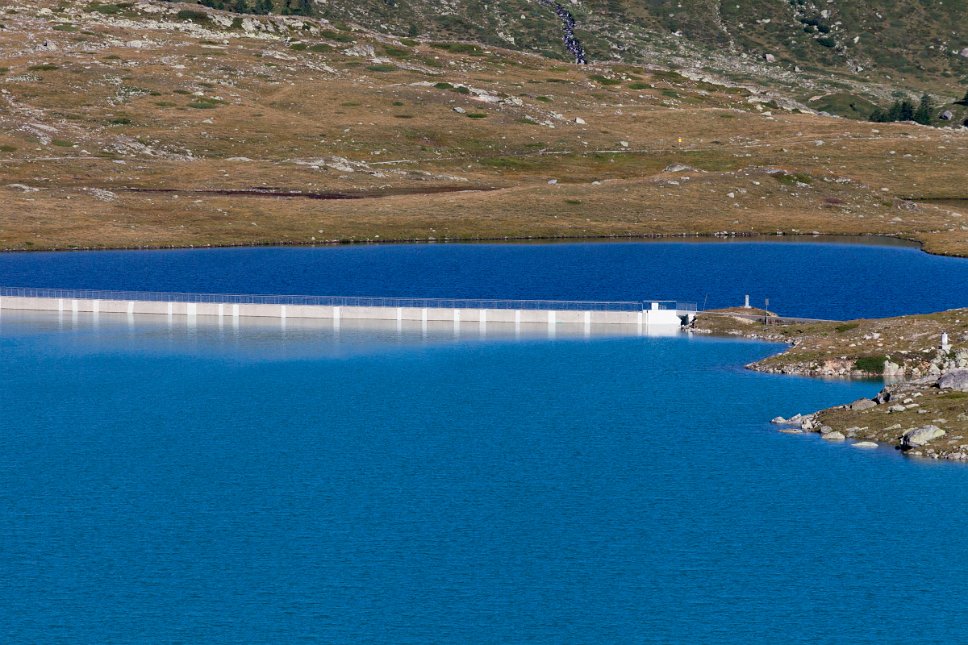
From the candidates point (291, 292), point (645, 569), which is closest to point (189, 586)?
point (645, 569)

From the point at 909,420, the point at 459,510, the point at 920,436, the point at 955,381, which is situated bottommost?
the point at 459,510

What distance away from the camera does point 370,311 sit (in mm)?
142125

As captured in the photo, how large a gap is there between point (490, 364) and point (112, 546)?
55.8 metres

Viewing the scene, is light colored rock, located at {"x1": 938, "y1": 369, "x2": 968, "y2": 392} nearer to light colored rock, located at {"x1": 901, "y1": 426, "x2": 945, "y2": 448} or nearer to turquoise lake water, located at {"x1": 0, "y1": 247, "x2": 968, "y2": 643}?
light colored rock, located at {"x1": 901, "y1": 426, "x2": 945, "y2": 448}

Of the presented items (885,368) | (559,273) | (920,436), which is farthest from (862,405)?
(559,273)

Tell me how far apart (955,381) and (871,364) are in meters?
16.8

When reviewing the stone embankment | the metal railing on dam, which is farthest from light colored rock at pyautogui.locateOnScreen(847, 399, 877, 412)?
the metal railing on dam

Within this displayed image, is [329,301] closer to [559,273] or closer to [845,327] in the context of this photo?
[559,273]

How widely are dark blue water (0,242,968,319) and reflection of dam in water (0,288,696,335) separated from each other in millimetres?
8455

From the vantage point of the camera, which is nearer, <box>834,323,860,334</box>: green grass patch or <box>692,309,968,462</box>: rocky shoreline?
<box>692,309,968,462</box>: rocky shoreline

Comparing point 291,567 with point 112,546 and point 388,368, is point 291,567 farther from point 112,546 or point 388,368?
point 388,368

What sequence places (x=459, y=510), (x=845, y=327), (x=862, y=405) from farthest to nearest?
(x=845, y=327), (x=862, y=405), (x=459, y=510)

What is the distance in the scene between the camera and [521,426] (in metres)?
96.5

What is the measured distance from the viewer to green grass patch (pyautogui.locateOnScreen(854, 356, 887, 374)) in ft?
350
